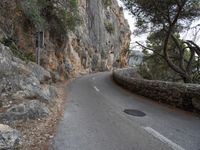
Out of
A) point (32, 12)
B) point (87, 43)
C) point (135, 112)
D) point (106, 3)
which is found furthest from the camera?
point (106, 3)

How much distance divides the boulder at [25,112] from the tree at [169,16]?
29.0 ft

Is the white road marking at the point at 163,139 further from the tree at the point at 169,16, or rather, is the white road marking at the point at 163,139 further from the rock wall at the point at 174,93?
the tree at the point at 169,16

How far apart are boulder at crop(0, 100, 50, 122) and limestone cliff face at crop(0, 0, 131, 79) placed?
6.79 m

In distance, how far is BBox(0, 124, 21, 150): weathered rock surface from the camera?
3.30 m

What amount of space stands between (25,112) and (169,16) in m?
10.3

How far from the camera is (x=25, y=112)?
486 centimetres

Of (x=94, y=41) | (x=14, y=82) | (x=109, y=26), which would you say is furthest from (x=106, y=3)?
(x=14, y=82)

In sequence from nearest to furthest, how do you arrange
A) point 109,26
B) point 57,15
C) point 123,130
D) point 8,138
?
point 8,138 < point 123,130 < point 57,15 < point 109,26

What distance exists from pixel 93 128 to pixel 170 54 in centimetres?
1100

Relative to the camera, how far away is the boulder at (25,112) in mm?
4574

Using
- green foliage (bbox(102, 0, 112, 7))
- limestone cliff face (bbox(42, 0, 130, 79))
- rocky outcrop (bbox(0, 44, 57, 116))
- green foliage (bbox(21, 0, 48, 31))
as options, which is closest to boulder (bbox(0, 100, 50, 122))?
rocky outcrop (bbox(0, 44, 57, 116))

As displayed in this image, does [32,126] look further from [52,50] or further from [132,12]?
[52,50]

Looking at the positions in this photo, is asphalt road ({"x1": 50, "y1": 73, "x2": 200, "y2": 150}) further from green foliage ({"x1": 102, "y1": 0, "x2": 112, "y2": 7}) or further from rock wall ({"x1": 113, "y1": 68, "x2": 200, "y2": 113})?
green foliage ({"x1": 102, "y1": 0, "x2": 112, "y2": 7})

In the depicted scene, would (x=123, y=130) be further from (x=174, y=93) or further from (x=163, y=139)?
(x=174, y=93)
